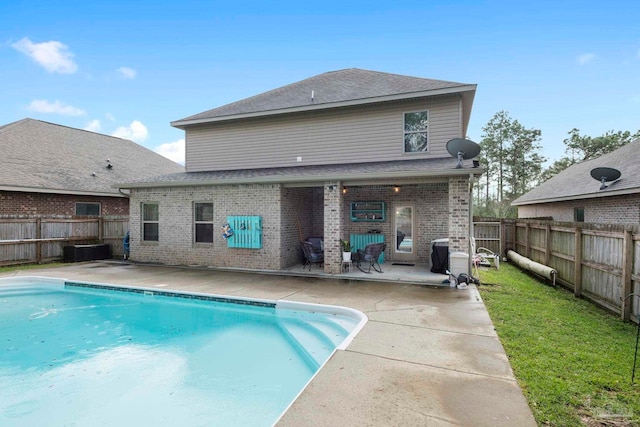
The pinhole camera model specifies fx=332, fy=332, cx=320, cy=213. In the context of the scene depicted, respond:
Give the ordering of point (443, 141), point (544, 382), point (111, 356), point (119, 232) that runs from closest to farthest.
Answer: point (544, 382) → point (111, 356) → point (443, 141) → point (119, 232)

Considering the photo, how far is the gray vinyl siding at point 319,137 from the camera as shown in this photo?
32.9 ft

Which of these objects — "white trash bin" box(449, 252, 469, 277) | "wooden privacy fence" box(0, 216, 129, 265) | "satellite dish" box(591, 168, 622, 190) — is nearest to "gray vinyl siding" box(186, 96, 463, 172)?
"white trash bin" box(449, 252, 469, 277)

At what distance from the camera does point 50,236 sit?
12.2 meters

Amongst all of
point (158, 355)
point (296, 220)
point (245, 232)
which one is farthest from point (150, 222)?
point (158, 355)

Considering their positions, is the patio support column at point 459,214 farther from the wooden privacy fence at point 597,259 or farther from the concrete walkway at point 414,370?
the wooden privacy fence at point 597,259

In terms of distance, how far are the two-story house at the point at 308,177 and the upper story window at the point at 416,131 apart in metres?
0.03

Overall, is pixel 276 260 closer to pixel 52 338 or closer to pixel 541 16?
pixel 52 338

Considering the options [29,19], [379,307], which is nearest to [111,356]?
[379,307]

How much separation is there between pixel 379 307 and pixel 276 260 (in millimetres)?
4760

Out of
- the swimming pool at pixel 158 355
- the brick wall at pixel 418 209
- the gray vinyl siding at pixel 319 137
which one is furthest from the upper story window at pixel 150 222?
the brick wall at pixel 418 209

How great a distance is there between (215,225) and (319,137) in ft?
14.9

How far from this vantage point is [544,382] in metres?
3.34

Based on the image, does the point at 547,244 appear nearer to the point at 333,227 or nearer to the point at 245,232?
the point at 333,227

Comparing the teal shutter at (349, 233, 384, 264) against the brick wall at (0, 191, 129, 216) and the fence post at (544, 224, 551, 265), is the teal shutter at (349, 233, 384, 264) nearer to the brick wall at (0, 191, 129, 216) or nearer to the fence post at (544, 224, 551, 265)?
the fence post at (544, 224, 551, 265)
